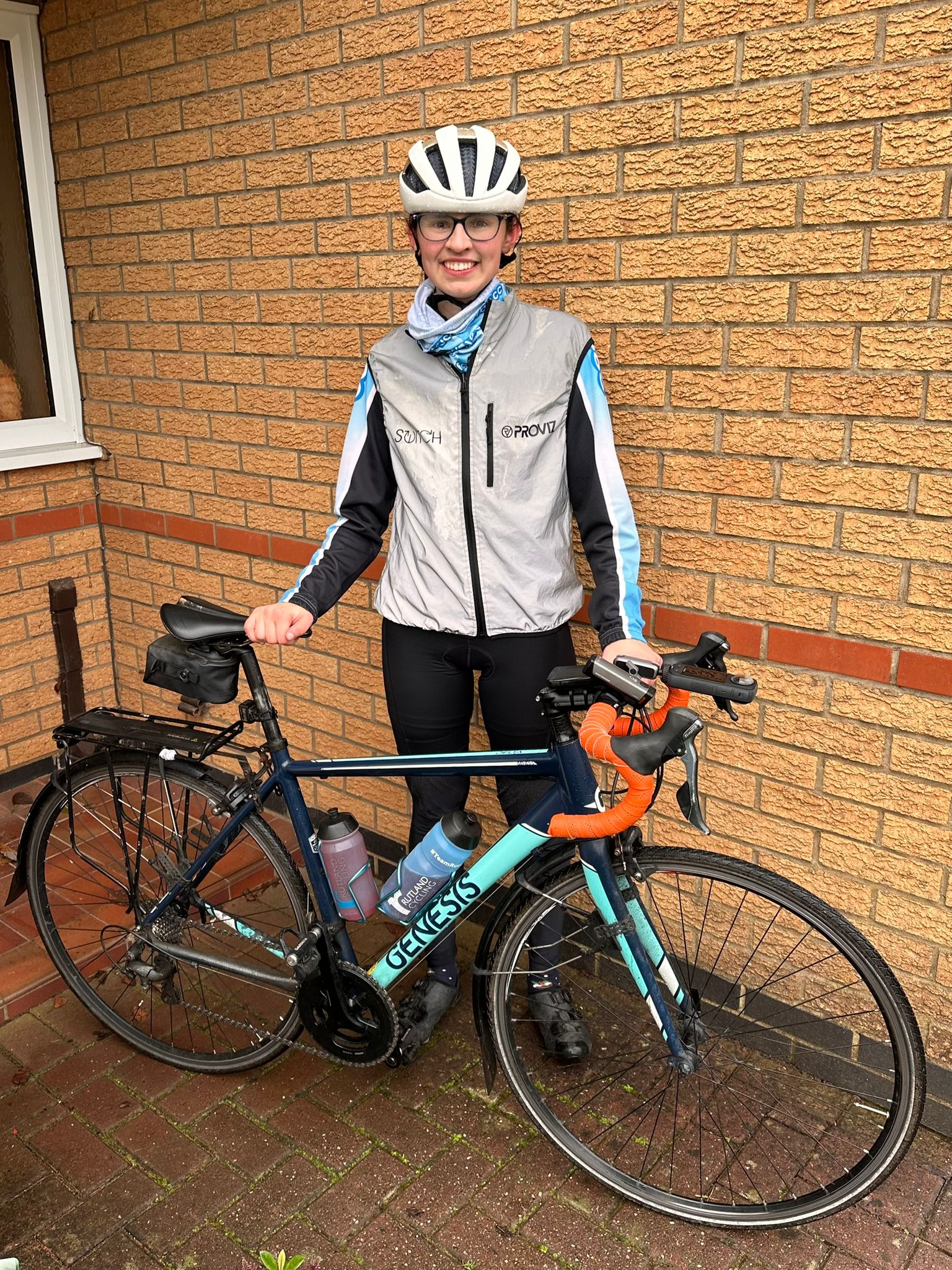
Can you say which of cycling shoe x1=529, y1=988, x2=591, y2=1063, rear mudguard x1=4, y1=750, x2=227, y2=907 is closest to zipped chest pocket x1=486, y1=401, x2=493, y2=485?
rear mudguard x1=4, y1=750, x2=227, y2=907

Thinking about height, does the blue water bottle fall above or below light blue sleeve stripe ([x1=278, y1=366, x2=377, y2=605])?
below

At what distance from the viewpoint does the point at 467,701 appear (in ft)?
9.58

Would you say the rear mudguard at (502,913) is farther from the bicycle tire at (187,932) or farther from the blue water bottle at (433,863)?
the bicycle tire at (187,932)

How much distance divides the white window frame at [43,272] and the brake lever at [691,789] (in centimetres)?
340

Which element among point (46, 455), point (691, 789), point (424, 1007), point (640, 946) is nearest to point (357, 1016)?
point (424, 1007)

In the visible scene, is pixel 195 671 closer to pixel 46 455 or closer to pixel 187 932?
pixel 187 932

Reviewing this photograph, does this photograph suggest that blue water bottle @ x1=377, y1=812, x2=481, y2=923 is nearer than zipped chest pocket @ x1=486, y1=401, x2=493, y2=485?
Yes

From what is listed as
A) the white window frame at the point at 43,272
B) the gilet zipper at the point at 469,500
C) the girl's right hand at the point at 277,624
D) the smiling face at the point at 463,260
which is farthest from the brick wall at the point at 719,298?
the girl's right hand at the point at 277,624

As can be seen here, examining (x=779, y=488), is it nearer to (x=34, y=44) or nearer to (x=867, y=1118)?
(x=867, y=1118)

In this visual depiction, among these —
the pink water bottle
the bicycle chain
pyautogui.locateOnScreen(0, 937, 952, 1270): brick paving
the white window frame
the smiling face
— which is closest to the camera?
pyautogui.locateOnScreen(0, 937, 952, 1270): brick paving

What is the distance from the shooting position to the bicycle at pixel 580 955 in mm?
2230

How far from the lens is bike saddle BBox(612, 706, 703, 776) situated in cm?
199

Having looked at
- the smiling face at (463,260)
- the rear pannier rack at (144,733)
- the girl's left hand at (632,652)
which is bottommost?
the rear pannier rack at (144,733)

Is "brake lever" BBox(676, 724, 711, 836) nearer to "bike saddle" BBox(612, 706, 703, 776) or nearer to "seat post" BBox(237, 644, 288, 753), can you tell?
"bike saddle" BBox(612, 706, 703, 776)
